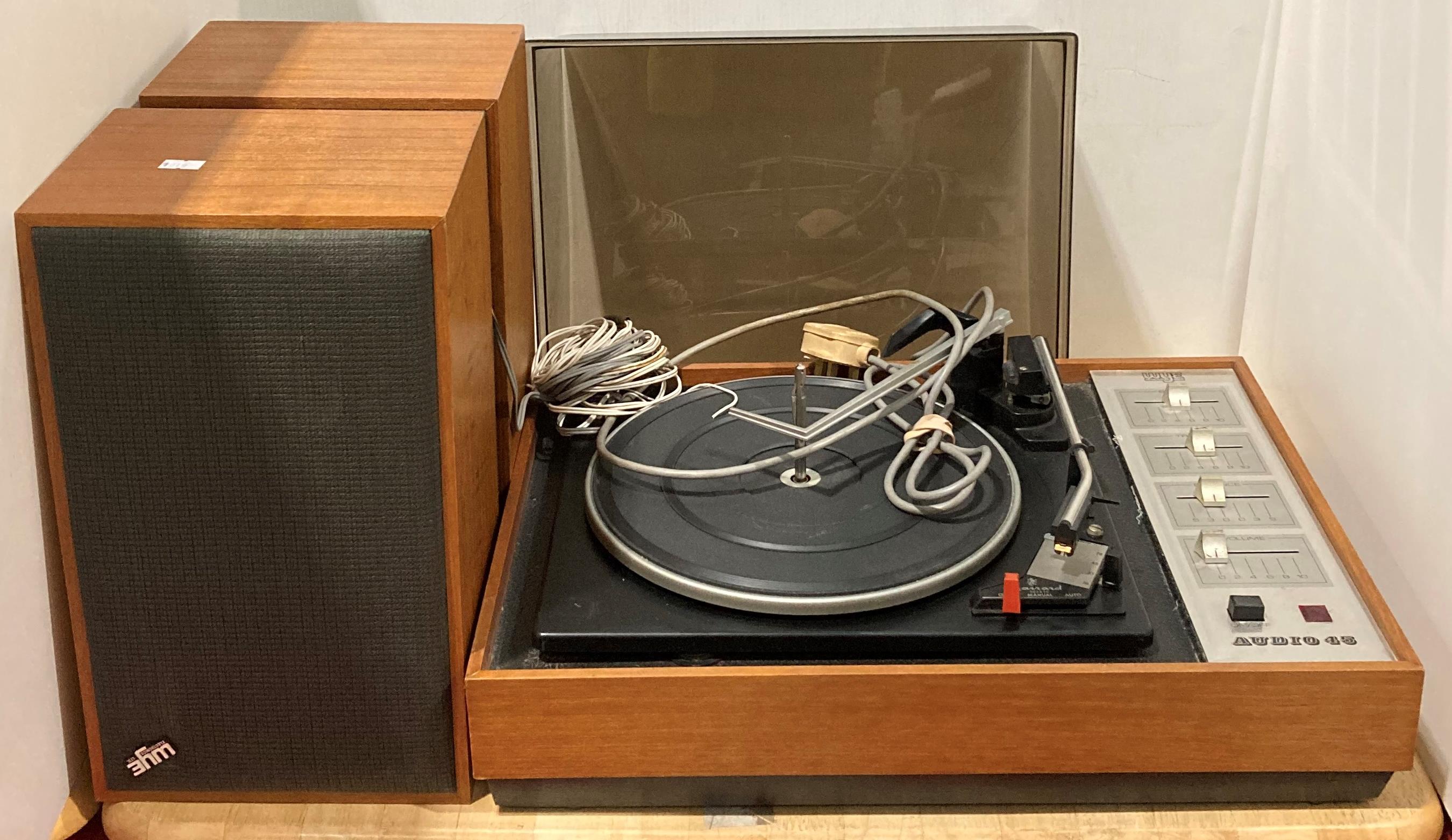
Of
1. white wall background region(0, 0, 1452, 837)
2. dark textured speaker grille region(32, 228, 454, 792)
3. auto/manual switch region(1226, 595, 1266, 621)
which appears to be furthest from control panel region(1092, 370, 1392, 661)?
dark textured speaker grille region(32, 228, 454, 792)

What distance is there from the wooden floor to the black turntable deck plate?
110 millimetres

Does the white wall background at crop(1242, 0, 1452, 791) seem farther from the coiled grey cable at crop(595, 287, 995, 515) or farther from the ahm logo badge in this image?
the ahm logo badge

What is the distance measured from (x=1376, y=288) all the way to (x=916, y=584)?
0.54m

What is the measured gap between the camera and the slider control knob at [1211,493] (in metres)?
0.97

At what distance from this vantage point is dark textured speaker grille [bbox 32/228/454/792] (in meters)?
0.70

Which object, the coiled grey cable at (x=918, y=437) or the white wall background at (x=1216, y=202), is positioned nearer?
the white wall background at (x=1216, y=202)

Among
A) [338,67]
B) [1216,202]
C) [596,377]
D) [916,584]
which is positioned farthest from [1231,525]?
[338,67]

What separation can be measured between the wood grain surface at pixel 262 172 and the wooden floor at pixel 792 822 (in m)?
0.38

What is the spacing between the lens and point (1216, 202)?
1.46 metres

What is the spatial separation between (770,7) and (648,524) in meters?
0.70

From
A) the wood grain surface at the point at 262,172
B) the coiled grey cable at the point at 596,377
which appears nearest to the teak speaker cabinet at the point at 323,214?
the wood grain surface at the point at 262,172

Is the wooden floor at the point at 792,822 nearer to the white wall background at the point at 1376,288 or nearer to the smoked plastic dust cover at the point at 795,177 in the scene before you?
the white wall background at the point at 1376,288

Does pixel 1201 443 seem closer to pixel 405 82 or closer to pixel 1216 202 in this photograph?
pixel 1216 202

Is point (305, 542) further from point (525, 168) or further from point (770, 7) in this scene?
point (770, 7)
